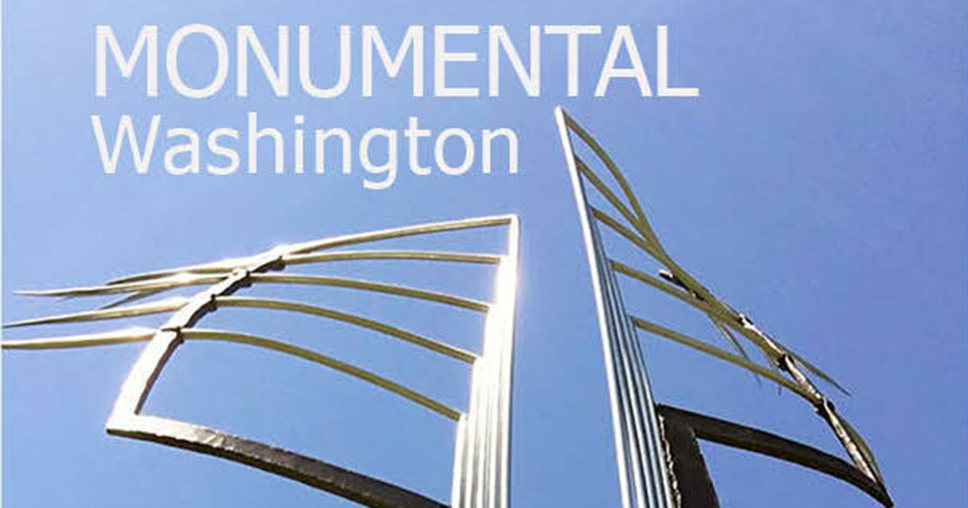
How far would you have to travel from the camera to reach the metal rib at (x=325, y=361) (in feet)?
25.0

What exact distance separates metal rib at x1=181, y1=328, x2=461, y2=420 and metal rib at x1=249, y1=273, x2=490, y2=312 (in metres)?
0.79

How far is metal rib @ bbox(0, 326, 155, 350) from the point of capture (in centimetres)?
812

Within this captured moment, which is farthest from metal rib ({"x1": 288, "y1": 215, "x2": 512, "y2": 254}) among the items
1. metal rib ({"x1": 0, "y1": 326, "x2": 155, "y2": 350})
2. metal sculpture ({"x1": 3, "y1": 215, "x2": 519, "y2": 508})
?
metal rib ({"x1": 0, "y1": 326, "x2": 155, "y2": 350})

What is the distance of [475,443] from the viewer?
7070 mm

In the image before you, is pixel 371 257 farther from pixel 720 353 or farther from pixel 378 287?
pixel 720 353

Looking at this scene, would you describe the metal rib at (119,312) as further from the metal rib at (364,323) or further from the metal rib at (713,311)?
the metal rib at (713,311)

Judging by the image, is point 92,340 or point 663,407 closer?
point 663,407

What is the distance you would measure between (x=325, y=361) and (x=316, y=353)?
0.24ft

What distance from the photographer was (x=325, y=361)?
770 centimetres

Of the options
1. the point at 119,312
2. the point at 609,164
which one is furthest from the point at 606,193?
the point at 119,312

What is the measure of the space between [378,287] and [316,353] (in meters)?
1.10

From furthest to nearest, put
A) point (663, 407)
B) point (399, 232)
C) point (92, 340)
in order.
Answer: point (399, 232) → point (92, 340) → point (663, 407)

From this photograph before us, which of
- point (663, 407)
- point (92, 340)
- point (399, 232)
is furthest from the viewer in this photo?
point (399, 232)

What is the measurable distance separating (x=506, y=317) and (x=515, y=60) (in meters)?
4.37
